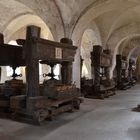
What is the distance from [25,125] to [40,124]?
0.34m

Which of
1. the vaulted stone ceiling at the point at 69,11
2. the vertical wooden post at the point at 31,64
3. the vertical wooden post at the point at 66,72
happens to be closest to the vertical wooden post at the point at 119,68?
the vaulted stone ceiling at the point at 69,11

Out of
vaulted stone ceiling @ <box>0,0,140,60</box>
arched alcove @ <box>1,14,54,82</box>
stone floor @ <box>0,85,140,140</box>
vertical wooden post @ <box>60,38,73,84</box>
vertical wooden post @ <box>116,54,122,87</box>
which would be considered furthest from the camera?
vertical wooden post @ <box>116,54,122,87</box>

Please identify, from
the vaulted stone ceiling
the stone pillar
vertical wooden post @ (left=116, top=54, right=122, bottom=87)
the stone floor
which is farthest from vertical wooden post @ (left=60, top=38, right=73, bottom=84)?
vertical wooden post @ (left=116, top=54, right=122, bottom=87)

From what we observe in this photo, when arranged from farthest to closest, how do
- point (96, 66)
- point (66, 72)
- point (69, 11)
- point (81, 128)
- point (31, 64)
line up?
point (96, 66) < point (69, 11) < point (66, 72) < point (31, 64) < point (81, 128)

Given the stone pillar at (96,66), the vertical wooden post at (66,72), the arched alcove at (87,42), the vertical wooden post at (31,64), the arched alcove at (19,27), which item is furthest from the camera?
the arched alcove at (87,42)

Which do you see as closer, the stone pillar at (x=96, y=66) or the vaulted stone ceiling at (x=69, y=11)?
the vaulted stone ceiling at (x=69, y=11)

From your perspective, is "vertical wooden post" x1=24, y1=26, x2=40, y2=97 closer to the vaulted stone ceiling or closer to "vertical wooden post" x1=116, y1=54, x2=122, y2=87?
the vaulted stone ceiling

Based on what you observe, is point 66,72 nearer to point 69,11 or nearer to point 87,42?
point 69,11

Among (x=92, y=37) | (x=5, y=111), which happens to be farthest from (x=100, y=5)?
(x=5, y=111)

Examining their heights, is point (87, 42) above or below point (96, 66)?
above

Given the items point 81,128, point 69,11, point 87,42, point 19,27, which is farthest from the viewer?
point 87,42

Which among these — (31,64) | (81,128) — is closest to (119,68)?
(31,64)

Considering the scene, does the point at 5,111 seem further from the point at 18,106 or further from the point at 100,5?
the point at 100,5

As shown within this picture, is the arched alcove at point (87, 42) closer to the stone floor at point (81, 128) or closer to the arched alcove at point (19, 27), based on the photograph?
the arched alcove at point (19, 27)
